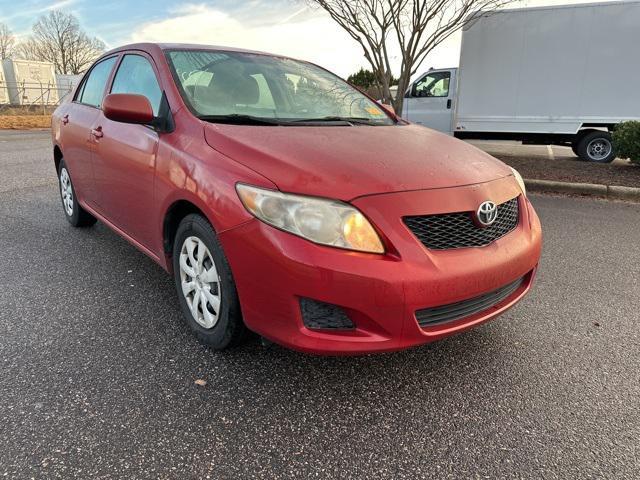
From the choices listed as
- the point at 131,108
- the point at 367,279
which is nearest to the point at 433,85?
the point at 131,108

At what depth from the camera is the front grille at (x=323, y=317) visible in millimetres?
1907

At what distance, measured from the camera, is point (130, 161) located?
115 inches

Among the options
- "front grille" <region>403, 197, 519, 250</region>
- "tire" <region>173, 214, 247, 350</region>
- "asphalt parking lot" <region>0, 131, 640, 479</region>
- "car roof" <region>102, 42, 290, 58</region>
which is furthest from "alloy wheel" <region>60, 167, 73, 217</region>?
"front grille" <region>403, 197, 519, 250</region>

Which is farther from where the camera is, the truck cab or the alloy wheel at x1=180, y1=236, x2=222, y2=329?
the truck cab

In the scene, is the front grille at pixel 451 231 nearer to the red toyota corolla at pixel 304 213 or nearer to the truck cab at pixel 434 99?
the red toyota corolla at pixel 304 213

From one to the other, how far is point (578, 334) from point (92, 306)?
2.97 metres

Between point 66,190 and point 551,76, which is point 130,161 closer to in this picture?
point 66,190

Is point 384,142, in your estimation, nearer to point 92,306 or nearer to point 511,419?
point 511,419

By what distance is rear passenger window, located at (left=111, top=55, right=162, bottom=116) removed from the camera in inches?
113

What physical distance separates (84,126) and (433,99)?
9.60 metres

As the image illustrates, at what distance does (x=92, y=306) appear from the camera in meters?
2.97

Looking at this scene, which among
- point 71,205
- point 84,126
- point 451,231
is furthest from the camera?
point 71,205

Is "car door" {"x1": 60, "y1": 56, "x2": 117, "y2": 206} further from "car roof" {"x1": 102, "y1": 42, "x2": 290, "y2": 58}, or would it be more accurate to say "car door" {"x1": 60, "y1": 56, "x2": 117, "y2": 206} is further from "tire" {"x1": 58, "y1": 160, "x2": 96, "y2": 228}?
"car roof" {"x1": 102, "y1": 42, "x2": 290, "y2": 58}

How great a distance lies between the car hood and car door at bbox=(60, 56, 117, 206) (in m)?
1.79
